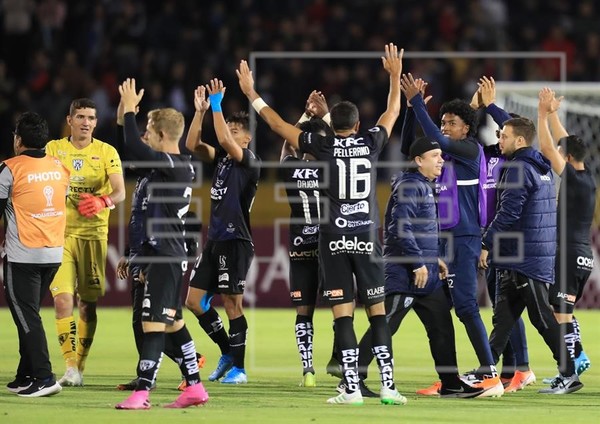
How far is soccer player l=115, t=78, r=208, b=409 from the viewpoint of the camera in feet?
30.9

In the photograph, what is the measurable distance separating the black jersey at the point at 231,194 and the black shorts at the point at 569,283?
2.71 metres

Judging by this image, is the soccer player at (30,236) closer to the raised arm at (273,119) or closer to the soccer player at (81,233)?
the soccer player at (81,233)

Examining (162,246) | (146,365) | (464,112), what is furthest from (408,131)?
(146,365)

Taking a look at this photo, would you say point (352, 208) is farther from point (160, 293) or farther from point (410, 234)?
point (160, 293)

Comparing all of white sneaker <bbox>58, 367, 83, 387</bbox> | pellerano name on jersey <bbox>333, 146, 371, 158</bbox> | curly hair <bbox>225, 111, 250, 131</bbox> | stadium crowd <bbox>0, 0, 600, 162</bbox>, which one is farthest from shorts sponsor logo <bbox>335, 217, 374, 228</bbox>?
stadium crowd <bbox>0, 0, 600, 162</bbox>

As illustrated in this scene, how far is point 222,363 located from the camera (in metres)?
11.4

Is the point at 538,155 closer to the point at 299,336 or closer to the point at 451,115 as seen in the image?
the point at 451,115

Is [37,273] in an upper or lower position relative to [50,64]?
lower

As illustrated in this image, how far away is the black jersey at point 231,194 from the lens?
37.3 feet

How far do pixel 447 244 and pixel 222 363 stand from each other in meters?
2.30

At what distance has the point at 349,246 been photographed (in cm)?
969

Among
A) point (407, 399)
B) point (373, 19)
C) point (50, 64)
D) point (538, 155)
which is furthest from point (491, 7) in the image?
point (407, 399)

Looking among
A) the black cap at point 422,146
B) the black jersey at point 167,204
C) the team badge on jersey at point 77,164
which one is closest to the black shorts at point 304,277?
the black cap at point 422,146

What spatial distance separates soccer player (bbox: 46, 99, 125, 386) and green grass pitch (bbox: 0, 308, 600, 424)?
388 millimetres
